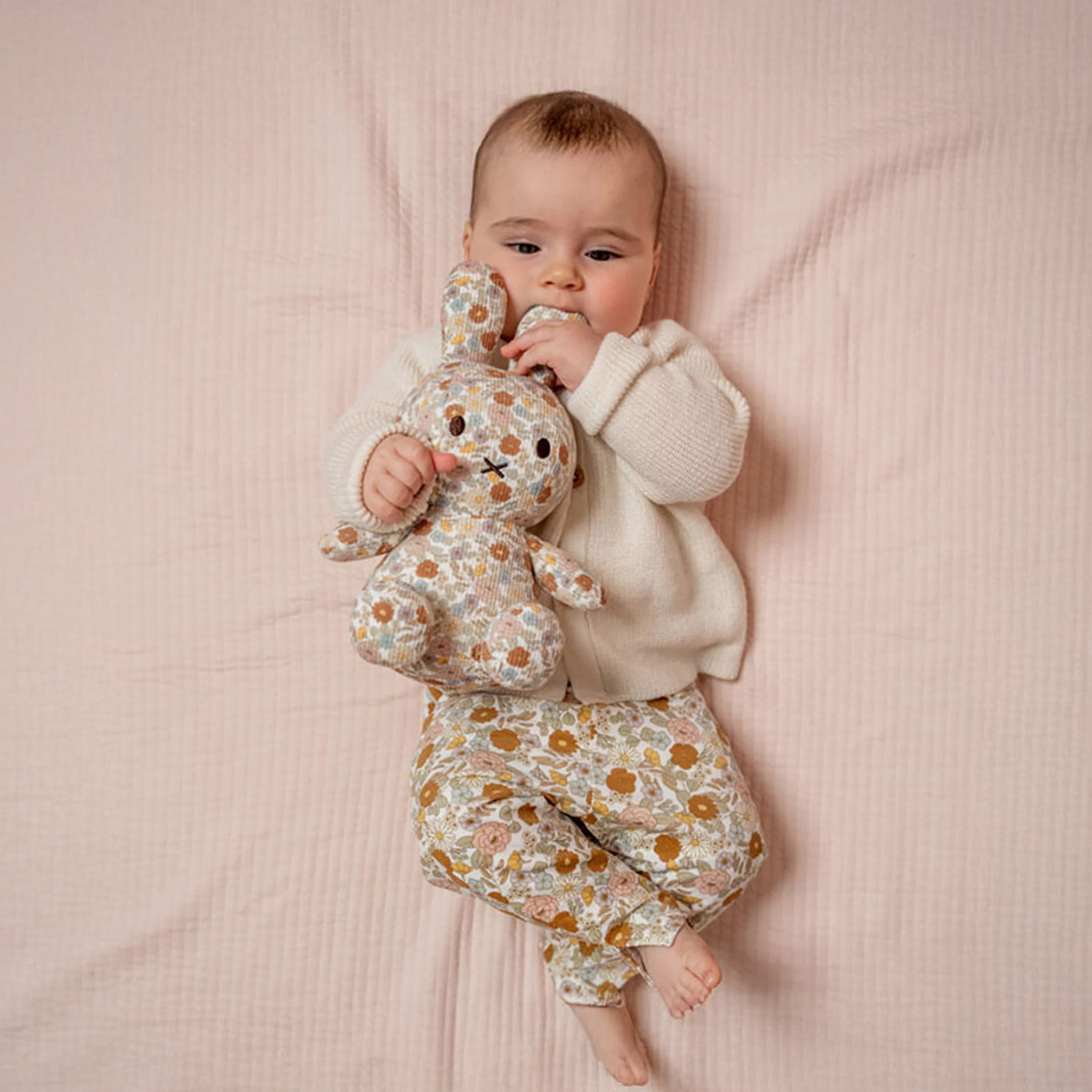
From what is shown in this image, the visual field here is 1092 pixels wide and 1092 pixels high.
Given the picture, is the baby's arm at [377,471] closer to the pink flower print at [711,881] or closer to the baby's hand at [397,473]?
the baby's hand at [397,473]

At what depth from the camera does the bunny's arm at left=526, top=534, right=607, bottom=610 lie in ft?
3.53

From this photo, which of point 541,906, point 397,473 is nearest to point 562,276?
point 397,473

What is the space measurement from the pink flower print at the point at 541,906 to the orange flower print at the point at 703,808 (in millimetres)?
176

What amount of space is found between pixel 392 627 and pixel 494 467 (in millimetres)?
180


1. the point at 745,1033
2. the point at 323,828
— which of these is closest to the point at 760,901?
the point at 745,1033

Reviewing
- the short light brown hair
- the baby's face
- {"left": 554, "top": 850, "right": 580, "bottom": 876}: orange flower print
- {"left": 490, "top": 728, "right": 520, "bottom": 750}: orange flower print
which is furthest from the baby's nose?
{"left": 554, "top": 850, "right": 580, "bottom": 876}: orange flower print

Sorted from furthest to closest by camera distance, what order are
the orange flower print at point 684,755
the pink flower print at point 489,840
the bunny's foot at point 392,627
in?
the orange flower print at point 684,755 → the pink flower print at point 489,840 → the bunny's foot at point 392,627

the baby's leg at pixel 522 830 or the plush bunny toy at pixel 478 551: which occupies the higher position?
the plush bunny toy at pixel 478 551

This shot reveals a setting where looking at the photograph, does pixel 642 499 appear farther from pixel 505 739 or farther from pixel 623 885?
pixel 623 885

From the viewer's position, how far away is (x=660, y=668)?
127cm

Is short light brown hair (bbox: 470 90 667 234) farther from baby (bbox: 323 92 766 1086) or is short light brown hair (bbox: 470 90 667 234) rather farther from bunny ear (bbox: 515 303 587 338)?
bunny ear (bbox: 515 303 587 338)

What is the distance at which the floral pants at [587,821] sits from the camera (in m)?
1.13

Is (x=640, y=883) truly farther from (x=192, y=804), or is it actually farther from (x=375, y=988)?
(x=192, y=804)

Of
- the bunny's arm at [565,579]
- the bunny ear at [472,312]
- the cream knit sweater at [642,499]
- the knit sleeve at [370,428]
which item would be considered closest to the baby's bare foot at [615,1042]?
the cream knit sweater at [642,499]
